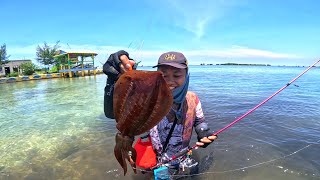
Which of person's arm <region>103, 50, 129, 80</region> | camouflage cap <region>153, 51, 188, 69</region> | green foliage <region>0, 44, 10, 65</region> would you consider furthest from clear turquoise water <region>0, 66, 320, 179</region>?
green foliage <region>0, 44, 10, 65</region>

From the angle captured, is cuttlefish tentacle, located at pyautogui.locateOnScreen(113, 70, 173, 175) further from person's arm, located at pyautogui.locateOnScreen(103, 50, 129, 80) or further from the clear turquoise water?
the clear turquoise water

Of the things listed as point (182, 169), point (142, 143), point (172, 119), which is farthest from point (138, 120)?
point (182, 169)

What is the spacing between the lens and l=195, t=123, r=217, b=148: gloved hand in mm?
3412

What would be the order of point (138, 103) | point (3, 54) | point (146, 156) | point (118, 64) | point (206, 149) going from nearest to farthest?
point (138, 103) → point (118, 64) → point (146, 156) → point (206, 149) → point (3, 54)

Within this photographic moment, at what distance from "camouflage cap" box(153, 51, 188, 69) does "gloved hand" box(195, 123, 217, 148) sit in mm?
1082

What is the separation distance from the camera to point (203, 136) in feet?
11.5

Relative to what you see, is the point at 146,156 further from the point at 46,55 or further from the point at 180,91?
the point at 46,55

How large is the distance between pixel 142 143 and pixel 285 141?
6.65 metres

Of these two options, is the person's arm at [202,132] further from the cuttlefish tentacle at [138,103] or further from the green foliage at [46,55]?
the green foliage at [46,55]

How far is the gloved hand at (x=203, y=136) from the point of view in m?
3.41

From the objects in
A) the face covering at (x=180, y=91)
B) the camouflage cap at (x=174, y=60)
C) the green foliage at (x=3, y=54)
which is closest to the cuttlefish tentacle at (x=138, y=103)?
the camouflage cap at (x=174, y=60)

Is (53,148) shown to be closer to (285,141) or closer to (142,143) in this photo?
(142,143)

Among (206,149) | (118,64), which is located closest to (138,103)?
(118,64)

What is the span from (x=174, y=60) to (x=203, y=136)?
49.3 inches
